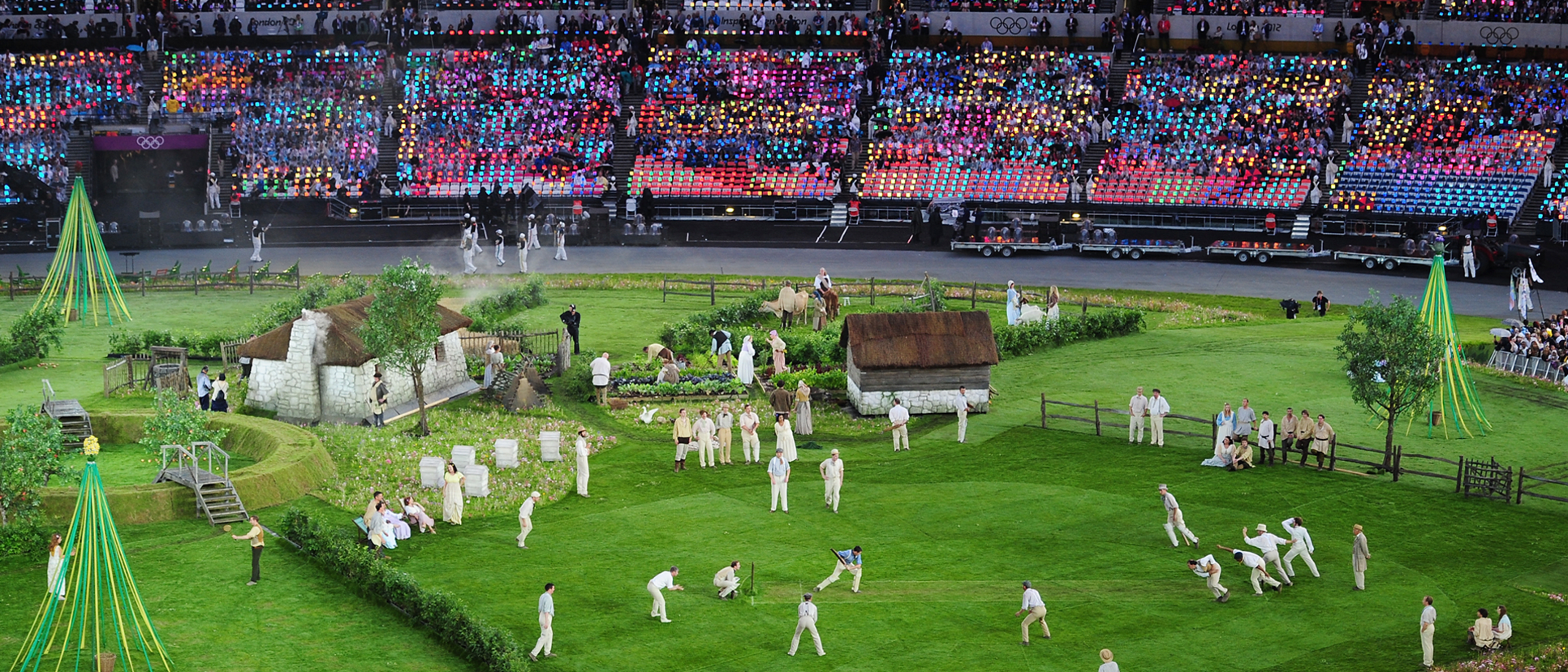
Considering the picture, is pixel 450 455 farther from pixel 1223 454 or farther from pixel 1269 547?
pixel 1269 547

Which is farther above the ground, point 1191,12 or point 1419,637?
point 1191,12

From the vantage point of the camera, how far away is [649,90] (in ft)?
254

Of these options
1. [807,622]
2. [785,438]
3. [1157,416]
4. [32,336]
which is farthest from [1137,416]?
[32,336]

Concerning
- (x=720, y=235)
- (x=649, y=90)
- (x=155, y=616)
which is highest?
(x=649, y=90)

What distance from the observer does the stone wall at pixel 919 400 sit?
137ft

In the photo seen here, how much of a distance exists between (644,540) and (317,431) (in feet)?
36.5

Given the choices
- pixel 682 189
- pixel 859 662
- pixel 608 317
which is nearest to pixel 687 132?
pixel 682 189

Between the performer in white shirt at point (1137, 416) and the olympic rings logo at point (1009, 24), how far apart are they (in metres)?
43.2

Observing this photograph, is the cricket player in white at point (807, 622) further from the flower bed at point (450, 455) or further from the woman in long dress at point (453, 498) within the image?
the flower bed at point (450, 455)

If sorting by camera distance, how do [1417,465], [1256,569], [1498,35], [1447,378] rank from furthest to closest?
[1498,35] < [1447,378] < [1417,465] < [1256,569]

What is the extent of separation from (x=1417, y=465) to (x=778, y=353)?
1700 cm

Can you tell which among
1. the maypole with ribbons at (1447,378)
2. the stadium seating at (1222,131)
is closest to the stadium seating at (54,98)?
the stadium seating at (1222,131)

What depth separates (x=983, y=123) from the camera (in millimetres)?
74125

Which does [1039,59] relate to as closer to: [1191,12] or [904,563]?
[1191,12]
